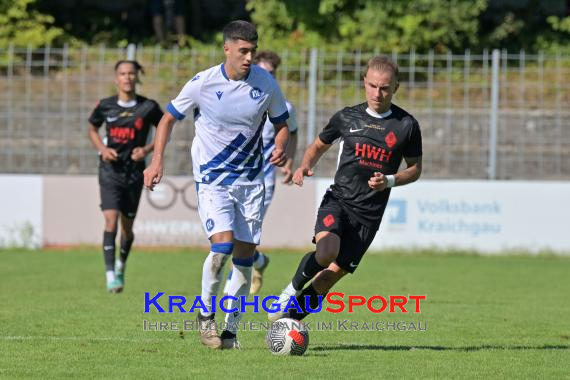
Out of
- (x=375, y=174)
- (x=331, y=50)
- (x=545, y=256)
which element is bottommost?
(x=545, y=256)

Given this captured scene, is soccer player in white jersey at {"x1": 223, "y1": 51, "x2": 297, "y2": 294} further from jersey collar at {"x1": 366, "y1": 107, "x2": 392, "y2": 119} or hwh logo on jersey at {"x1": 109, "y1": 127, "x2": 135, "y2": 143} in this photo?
jersey collar at {"x1": 366, "y1": 107, "x2": 392, "y2": 119}

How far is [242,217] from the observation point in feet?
27.4

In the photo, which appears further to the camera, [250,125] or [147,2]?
[147,2]

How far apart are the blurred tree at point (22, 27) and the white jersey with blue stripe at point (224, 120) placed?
16889 mm

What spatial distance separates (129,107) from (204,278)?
5158 millimetres

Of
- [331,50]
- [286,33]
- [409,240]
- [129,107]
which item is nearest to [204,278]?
[129,107]

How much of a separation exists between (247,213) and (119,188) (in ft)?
15.8

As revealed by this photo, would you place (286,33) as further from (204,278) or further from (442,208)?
(204,278)

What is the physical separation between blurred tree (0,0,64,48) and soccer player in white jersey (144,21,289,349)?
1691cm

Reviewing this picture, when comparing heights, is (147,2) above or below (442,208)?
above

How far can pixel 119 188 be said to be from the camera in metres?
12.9

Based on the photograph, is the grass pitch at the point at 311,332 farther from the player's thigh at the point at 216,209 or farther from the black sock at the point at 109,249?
the player's thigh at the point at 216,209

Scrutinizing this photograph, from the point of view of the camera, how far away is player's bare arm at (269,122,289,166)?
26.8ft

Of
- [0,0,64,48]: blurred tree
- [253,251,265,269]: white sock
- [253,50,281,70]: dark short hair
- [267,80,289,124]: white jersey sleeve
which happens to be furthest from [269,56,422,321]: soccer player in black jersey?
[0,0,64,48]: blurred tree
